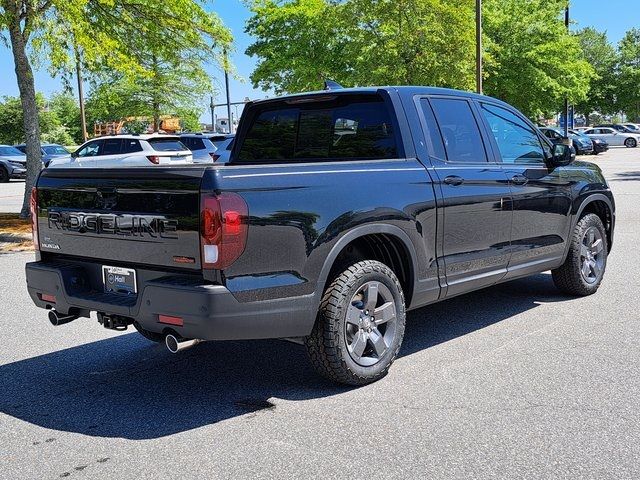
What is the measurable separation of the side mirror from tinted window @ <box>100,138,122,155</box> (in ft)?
56.6

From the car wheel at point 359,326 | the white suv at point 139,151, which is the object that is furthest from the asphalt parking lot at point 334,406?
the white suv at point 139,151

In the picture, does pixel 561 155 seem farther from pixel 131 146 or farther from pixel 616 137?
pixel 616 137

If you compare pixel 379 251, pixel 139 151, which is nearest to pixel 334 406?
pixel 379 251

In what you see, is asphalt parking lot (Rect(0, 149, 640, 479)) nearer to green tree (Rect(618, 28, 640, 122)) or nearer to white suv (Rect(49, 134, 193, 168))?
white suv (Rect(49, 134, 193, 168))

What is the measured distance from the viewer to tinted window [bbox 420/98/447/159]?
511 centimetres

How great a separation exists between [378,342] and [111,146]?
19024mm

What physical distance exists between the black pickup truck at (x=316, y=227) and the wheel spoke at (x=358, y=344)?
1 cm

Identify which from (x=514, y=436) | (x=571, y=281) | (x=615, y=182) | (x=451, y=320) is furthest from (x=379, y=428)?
(x=615, y=182)

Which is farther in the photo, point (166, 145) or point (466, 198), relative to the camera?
point (166, 145)

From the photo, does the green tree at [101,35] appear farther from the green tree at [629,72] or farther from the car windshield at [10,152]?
the green tree at [629,72]

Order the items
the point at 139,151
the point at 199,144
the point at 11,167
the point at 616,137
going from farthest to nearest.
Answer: the point at 616,137
the point at 11,167
the point at 199,144
the point at 139,151

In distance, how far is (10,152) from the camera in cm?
3153

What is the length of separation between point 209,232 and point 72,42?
8.69 metres

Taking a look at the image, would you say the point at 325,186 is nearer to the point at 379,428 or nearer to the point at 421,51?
the point at 379,428
